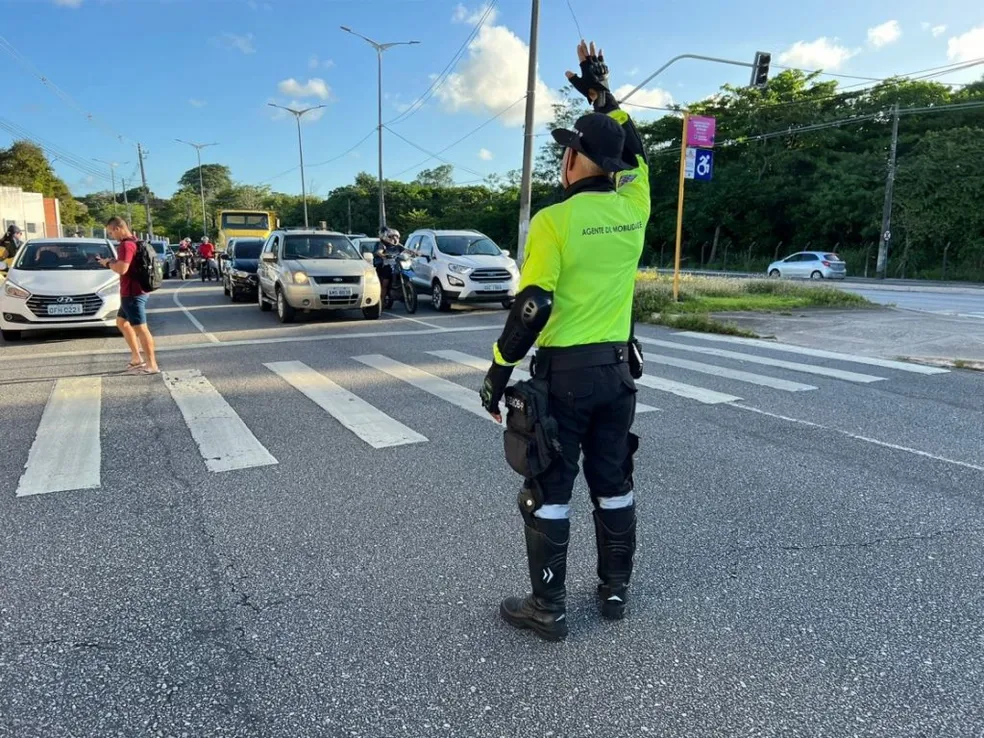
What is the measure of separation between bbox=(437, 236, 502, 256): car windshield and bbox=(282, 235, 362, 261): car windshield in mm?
2328

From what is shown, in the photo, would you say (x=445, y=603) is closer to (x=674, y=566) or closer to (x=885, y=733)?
(x=674, y=566)

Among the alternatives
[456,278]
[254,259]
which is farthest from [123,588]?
[254,259]

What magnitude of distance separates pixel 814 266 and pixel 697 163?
21.8m

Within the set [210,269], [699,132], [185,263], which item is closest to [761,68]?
[699,132]

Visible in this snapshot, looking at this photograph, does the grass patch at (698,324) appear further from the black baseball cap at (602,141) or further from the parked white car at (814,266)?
the parked white car at (814,266)

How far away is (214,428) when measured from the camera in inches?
236

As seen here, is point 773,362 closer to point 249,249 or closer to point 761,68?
point 761,68

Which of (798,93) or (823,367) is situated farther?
(798,93)

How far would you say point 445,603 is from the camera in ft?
10.3

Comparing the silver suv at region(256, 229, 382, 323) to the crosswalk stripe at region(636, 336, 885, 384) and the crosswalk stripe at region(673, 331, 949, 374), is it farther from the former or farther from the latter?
the crosswalk stripe at region(673, 331, 949, 374)

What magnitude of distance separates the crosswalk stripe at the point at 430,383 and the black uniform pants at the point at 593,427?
Result: 3.22 m

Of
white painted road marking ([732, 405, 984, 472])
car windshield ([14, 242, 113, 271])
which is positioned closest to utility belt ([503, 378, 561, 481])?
white painted road marking ([732, 405, 984, 472])

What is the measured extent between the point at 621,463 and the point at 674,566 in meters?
0.93

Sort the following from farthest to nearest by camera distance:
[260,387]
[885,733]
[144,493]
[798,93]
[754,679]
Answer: [798,93] < [260,387] < [144,493] < [754,679] < [885,733]
